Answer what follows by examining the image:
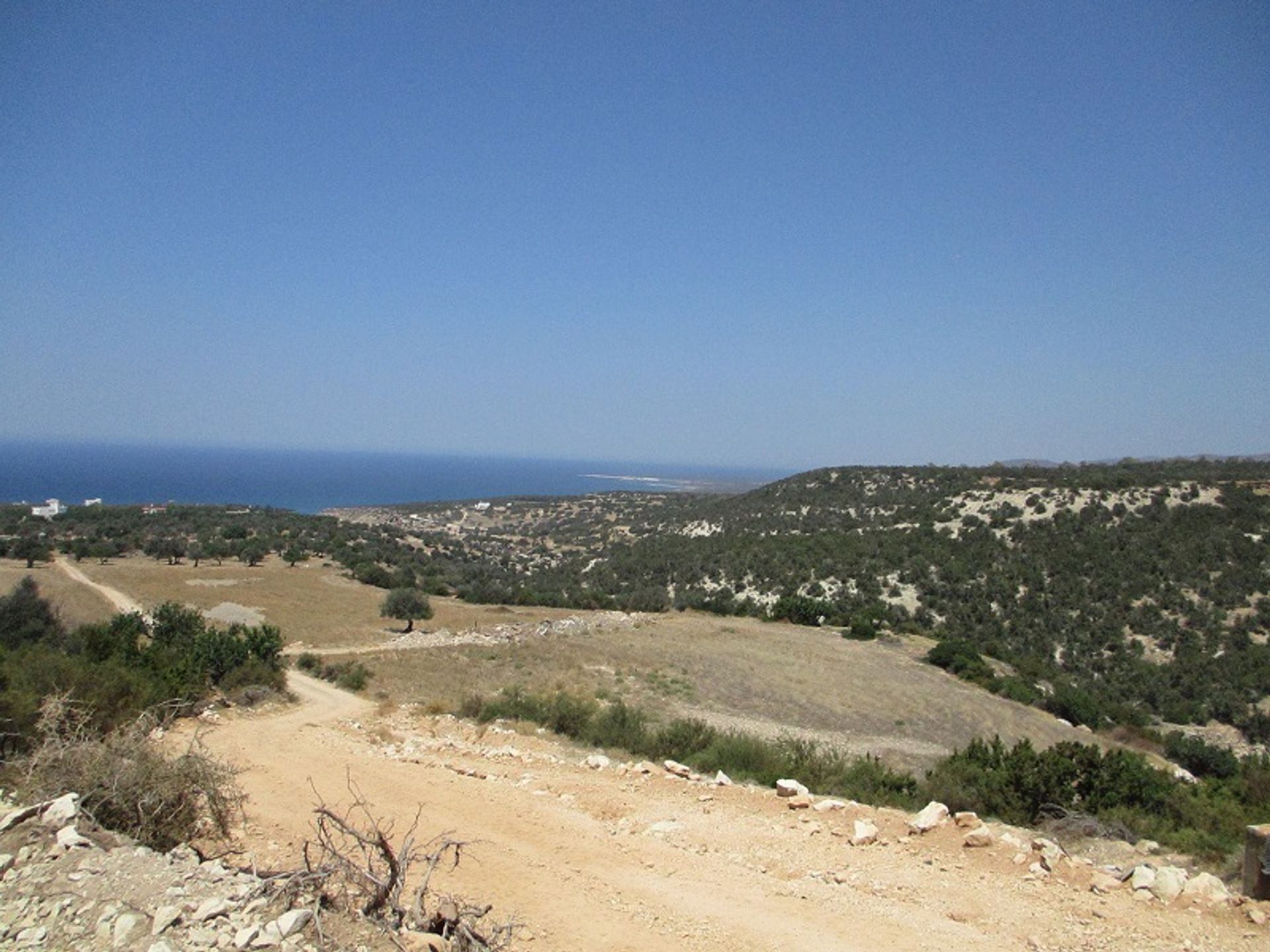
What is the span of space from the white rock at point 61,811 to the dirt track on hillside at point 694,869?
1651 millimetres

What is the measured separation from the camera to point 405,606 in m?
29.0

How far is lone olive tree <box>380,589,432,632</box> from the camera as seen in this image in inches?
1142

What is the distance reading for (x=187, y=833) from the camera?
6484 millimetres

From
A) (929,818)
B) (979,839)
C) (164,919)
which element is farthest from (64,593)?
(979,839)

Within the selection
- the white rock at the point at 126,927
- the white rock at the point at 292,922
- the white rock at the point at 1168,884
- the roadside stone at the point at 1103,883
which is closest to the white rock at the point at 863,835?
the roadside stone at the point at 1103,883

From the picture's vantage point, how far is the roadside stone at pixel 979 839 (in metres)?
7.65

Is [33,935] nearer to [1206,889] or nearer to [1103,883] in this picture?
[1103,883]

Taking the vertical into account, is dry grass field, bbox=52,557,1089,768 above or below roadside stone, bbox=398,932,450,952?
below

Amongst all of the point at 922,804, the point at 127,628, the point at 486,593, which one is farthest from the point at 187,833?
the point at 486,593

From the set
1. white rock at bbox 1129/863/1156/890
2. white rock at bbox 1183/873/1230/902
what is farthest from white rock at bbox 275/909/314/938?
white rock at bbox 1183/873/1230/902

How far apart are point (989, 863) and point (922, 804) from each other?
8.28ft

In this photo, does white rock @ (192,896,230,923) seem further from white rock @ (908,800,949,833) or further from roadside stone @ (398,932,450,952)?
white rock @ (908,800,949,833)

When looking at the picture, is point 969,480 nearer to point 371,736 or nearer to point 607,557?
point 607,557

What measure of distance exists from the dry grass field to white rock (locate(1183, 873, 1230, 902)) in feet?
31.6
